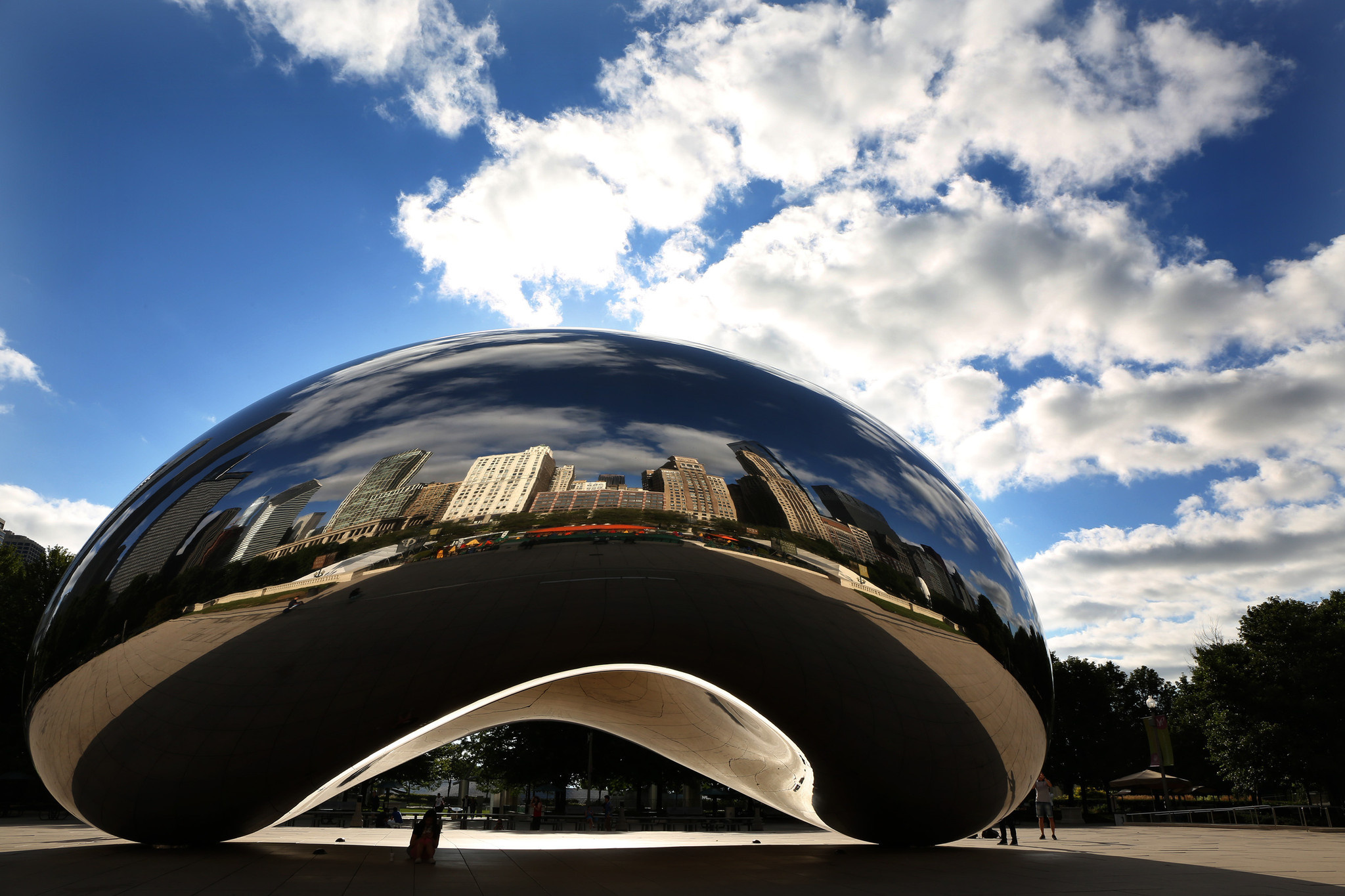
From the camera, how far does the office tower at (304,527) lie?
19.1 feet

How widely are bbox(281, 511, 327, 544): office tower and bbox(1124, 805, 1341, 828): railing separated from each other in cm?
2579

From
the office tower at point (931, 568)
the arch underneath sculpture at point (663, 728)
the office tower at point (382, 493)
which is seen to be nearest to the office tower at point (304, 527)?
the office tower at point (382, 493)

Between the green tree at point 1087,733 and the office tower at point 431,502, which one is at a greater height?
the office tower at point 431,502

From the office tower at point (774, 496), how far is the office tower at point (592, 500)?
0.78 metres

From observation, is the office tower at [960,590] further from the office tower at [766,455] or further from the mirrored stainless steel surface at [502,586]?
the office tower at [766,455]

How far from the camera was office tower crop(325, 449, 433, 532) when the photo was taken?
5.72 meters

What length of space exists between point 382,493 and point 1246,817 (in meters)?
47.3

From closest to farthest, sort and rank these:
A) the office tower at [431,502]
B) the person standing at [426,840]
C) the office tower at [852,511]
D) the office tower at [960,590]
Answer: the office tower at [431,502] → the office tower at [852,511] → the office tower at [960,590] → the person standing at [426,840]

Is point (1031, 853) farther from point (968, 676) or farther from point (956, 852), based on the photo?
point (968, 676)

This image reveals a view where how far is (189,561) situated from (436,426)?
2332 millimetres

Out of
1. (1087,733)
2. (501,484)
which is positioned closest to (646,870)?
(501,484)

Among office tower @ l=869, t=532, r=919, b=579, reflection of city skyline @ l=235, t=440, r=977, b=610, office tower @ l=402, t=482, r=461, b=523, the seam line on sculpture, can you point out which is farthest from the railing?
office tower @ l=402, t=482, r=461, b=523

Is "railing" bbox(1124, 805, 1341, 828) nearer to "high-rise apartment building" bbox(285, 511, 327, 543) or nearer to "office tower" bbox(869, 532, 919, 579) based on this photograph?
"office tower" bbox(869, 532, 919, 579)

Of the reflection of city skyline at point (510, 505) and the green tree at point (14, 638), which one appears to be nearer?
the reflection of city skyline at point (510, 505)
